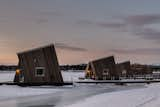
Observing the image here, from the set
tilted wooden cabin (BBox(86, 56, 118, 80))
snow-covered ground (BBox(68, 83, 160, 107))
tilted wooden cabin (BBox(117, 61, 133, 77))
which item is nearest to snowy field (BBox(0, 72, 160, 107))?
snow-covered ground (BBox(68, 83, 160, 107))

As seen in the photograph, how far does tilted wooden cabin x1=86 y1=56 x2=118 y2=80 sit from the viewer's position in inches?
2566

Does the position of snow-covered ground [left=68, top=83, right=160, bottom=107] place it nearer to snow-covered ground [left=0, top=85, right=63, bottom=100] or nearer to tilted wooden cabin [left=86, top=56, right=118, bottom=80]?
snow-covered ground [left=0, top=85, right=63, bottom=100]

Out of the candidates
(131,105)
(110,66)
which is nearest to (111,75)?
(110,66)

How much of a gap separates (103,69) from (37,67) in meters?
23.4

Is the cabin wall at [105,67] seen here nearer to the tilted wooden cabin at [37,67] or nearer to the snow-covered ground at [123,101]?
the tilted wooden cabin at [37,67]

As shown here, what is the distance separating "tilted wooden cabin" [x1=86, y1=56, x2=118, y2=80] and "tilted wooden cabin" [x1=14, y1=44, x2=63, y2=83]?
2026 centimetres

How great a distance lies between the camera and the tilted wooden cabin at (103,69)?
6519 cm

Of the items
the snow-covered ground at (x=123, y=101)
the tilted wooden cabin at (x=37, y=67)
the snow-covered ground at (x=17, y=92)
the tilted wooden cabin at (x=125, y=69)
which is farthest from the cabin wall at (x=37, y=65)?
the tilted wooden cabin at (x=125, y=69)

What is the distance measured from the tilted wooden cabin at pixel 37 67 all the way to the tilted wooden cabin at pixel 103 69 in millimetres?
20264

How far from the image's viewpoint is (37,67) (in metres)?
45.1

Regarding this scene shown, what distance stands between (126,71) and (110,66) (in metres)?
15.2

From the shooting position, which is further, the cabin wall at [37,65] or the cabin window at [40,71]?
the cabin window at [40,71]

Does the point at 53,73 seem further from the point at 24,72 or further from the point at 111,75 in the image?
the point at 111,75

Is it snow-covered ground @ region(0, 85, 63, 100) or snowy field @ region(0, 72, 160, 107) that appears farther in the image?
snow-covered ground @ region(0, 85, 63, 100)
